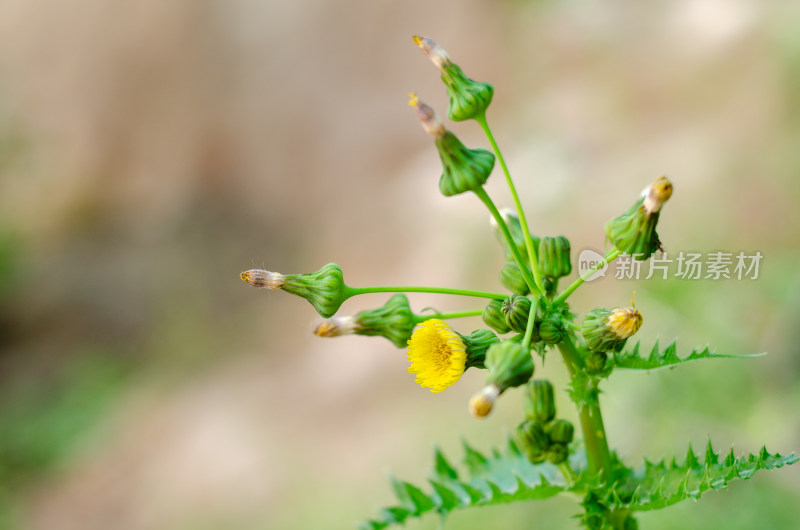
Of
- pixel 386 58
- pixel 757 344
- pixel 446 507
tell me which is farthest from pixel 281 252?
pixel 446 507

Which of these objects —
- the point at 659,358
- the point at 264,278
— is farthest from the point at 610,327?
the point at 264,278

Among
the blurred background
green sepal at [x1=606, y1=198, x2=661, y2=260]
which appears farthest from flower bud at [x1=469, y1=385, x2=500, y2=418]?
the blurred background

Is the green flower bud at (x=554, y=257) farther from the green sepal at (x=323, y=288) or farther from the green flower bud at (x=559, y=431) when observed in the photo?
the green sepal at (x=323, y=288)

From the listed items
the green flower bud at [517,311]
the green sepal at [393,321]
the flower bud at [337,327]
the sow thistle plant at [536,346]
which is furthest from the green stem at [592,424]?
the flower bud at [337,327]

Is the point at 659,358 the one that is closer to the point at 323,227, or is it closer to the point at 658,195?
the point at 658,195

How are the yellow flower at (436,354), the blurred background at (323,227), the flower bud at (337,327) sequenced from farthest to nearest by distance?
the blurred background at (323,227), the flower bud at (337,327), the yellow flower at (436,354)
